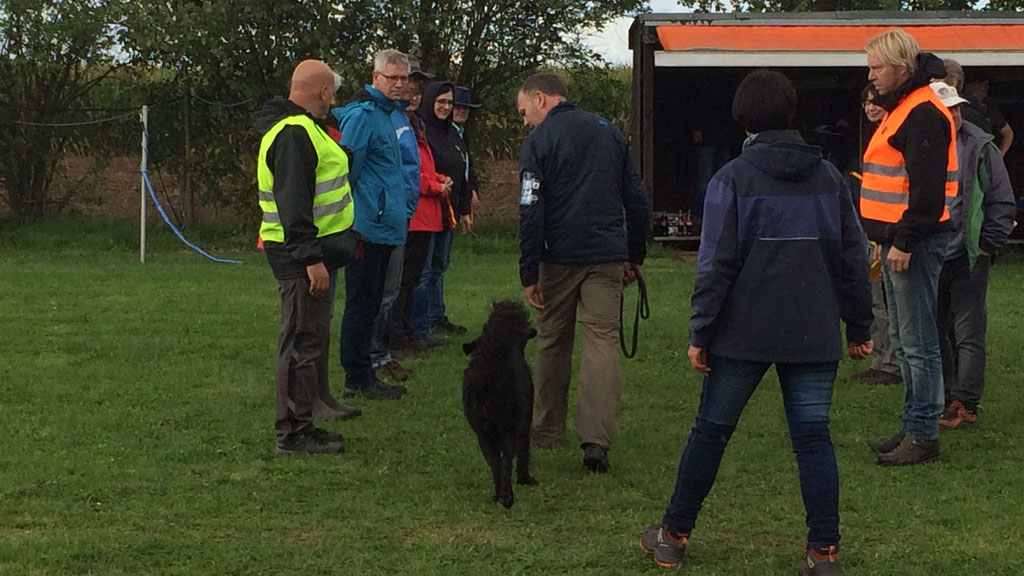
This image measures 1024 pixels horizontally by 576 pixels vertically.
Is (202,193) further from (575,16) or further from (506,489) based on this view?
(506,489)

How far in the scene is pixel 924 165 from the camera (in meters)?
5.36

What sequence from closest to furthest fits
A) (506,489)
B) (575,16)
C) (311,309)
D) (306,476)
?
(506,489)
(306,476)
(311,309)
(575,16)

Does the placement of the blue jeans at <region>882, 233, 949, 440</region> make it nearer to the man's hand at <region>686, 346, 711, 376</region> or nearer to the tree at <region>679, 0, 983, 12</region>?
the man's hand at <region>686, 346, 711, 376</region>

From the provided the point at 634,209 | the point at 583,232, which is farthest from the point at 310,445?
the point at 634,209

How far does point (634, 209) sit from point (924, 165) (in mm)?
1276

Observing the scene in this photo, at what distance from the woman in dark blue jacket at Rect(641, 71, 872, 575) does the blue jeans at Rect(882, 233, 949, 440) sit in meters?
1.49

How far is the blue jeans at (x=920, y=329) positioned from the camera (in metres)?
5.66

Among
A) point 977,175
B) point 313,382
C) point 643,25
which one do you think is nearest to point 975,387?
point 977,175

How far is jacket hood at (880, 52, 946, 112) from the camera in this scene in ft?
18.0

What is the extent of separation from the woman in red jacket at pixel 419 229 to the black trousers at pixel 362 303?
1202 mm

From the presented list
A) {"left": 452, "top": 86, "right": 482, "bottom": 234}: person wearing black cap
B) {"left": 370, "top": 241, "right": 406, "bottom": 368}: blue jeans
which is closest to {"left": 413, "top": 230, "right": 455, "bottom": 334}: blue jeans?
→ {"left": 452, "top": 86, "right": 482, "bottom": 234}: person wearing black cap

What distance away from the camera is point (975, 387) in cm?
669

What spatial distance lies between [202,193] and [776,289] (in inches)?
562

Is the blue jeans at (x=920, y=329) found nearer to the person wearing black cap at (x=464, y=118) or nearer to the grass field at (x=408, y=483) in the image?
the grass field at (x=408, y=483)
